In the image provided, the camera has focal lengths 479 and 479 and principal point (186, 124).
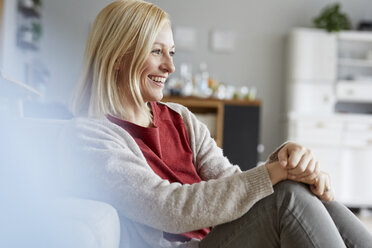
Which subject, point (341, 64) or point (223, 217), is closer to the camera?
point (223, 217)

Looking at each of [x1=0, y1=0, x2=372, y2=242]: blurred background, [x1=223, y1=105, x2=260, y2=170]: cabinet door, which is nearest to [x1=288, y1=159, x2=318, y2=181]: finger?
[x1=223, y1=105, x2=260, y2=170]: cabinet door

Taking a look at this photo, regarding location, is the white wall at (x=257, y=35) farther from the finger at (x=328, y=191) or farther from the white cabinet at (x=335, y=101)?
the finger at (x=328, y=191)

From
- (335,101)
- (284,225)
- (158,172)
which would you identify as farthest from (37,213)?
(335,101)

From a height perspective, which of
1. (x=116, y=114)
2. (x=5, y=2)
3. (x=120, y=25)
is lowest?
(x=116, y=114)

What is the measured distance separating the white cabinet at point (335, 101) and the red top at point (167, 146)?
332cm

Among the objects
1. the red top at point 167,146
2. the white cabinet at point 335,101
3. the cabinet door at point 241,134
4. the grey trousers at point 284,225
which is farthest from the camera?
the white cabinet at point 335,101

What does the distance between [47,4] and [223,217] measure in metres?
4.55

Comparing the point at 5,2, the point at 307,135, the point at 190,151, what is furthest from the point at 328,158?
the point at 190,151

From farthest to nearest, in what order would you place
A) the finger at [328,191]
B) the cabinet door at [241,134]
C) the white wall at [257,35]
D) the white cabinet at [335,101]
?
the white wall at [257,35] < the white cabinet at [335,101] < the cabinet door at [241,134] < the finger at [328,191]

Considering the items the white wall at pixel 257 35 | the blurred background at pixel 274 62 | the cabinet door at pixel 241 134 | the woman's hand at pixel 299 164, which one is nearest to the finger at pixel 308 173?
the woman's hand at pixel 299 164

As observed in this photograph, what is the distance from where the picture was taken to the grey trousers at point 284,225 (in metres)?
0.98

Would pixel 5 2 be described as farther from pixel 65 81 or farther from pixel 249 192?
pixel 249 192

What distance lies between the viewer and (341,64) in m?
5.00

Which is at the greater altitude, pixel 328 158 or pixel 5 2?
pixel 5 2
